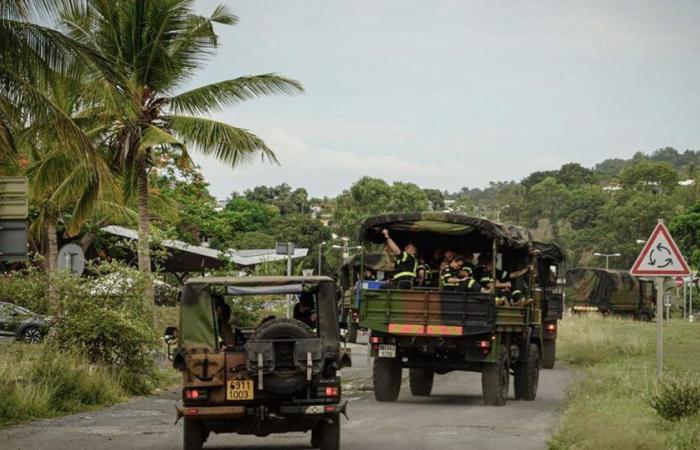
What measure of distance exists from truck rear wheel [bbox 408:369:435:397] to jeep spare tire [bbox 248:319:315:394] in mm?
9859

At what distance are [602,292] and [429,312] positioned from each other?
43.9 metres

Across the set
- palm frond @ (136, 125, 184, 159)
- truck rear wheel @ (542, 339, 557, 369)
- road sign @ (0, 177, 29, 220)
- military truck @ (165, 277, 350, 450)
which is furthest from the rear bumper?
truck rear wheel @ (542, 339, 557, 369)

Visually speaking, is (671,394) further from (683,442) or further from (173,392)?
(173,392)

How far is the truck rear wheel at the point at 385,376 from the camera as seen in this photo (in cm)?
2092

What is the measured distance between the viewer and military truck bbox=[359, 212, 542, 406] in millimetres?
20000

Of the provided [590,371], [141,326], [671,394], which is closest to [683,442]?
[671,394]

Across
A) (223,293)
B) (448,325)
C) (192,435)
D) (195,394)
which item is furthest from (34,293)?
(195,394)

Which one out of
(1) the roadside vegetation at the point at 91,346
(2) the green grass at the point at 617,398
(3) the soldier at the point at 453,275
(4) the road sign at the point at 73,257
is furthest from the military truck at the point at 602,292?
(4) the road sign at the point at 73,257

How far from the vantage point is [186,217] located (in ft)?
188

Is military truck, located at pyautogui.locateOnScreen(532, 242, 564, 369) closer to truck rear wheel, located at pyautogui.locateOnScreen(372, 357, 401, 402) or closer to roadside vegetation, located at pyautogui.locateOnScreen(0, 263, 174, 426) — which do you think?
truck rear wheel, located at pyautogui.locateOnScreen(372, 357, 401, 402)

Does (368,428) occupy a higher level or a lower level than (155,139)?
lower

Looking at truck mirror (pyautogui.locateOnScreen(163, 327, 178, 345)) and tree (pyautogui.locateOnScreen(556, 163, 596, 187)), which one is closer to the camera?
truck mirror (pyautogui.locateOnScreen(163, 327, 178, 345))

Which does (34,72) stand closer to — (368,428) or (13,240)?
(13,240)

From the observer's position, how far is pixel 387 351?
20438 mm
